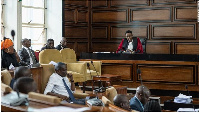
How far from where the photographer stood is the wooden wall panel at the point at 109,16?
9586 millimetres

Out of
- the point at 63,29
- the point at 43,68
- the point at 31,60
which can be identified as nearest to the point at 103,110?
the point at 43,68

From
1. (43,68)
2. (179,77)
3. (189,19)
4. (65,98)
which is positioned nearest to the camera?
(65,98)

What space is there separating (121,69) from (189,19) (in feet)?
7.80

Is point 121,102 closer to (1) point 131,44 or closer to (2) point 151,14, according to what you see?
(1) point 131,44

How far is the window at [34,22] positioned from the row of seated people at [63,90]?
4.02 metres

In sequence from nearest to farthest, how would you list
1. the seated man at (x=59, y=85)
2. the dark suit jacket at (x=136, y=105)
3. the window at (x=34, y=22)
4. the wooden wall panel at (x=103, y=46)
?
the dark suit jacket at (x=136, y=105)
the seated man at (x=59, y=85)
the window at (x=34, y=22)
the wooden wall panel at (x=103, y=46)

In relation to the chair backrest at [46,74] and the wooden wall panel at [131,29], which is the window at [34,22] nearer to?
the wooden wall panel at [131,29]

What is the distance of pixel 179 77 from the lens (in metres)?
7.20

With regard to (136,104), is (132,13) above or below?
above

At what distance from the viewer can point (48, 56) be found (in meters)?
6.49

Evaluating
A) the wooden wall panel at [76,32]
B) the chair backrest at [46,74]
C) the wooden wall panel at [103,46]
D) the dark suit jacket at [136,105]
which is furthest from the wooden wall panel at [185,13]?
the dark suit jacket at [136,105]

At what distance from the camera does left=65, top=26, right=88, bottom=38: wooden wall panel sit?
920 cm

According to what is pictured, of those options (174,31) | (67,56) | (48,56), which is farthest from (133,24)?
(48,56)

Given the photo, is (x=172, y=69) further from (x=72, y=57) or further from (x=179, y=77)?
(x=72, y=57)
